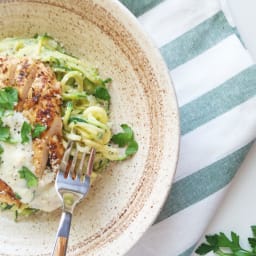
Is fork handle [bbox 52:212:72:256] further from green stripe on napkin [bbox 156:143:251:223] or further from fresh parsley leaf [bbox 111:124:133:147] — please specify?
green stripe on napkin [bbox 156:143:251:223]

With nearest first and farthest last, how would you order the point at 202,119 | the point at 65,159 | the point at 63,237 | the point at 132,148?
the point at 63,237 < the point at 65,159 < the point at 132,148 < the point at 202,119

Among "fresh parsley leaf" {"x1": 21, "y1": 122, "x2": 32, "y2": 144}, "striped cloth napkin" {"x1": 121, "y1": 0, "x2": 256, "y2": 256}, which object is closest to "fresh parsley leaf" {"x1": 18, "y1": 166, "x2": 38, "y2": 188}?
"fresh parsley leaf" {"x1": 21, "y1": 122, "x2": 32, "y2": 144}

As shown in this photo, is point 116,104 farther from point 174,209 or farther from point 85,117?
point 174,209

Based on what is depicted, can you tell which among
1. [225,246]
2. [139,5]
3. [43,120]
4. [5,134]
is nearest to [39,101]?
[43,120]

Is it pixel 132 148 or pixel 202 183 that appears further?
pixel 202 183

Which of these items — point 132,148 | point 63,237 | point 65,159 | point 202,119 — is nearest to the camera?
point 63,237

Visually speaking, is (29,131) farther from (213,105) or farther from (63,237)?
(213,105)
